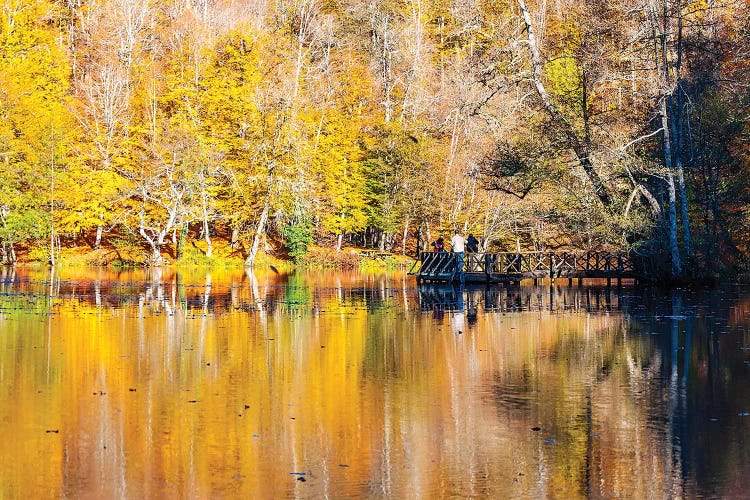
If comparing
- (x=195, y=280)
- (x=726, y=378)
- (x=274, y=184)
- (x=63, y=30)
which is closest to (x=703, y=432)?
(x=726, y=378)

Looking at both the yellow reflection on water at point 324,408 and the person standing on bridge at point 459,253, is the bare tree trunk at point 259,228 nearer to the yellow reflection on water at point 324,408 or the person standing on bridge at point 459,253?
the person standing on bridge at point 459,253

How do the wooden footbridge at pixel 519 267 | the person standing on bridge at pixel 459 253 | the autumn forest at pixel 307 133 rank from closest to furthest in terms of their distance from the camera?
the autumn forest at pixel 307 133 → the wooden footbridge at pixel 519 267 → the person standing on bridge at pixel 459 253

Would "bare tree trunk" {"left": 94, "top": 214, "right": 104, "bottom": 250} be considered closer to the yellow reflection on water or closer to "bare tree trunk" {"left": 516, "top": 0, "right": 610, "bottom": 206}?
"bare tree trunk" {"left": 516, "top": 0, "right": 610, "bottom": 206}

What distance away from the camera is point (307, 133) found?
59000 mm

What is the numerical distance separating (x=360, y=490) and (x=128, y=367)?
7261 millimetres

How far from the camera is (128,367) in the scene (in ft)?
48.0

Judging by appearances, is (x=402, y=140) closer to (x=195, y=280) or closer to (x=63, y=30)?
(x=195, y=280)

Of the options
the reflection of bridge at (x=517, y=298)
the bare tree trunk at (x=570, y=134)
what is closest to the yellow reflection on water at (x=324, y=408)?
the reflection of bridge at (x=517, y=298)

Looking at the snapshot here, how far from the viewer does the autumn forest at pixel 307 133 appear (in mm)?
37594

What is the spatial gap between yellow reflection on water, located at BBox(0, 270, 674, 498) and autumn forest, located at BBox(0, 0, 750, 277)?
17202 millimetres

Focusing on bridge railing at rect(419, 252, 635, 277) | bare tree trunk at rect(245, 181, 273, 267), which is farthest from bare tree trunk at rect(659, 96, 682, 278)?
bare tree trunk at rect(245, 181, 273, 267)

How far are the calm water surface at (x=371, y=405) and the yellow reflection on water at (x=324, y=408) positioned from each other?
3 centimetres

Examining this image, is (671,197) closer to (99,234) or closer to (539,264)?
(539,264)

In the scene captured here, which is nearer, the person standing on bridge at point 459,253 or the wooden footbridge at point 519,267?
the wooden footbridge at point 519,267
